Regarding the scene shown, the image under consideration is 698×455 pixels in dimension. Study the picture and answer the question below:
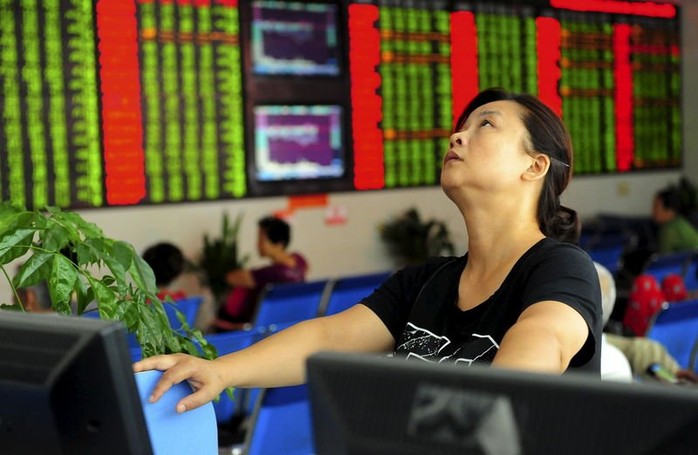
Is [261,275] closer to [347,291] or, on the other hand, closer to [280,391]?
[347,291]

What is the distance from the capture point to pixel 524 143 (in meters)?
1.76

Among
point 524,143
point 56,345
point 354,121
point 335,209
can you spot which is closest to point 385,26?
point 354,121

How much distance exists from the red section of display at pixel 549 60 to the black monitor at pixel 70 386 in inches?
281

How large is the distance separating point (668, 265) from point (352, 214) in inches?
82.0

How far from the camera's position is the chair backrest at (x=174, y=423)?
1434 mm

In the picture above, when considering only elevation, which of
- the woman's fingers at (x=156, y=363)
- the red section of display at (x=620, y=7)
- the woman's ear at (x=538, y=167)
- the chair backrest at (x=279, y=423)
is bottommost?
the chair backrest at (x=279, y=423)

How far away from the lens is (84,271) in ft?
5.64

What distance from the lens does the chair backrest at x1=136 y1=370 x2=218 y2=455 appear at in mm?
1434

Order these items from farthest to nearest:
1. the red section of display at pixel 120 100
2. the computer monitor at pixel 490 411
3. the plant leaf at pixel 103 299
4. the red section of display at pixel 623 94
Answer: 1. the red section of display at pixel 623 94
2. the red section of display at pixel 120 100
3. the plant leaf at pixel 103 299
4. the computer monitor at pixel 490 411

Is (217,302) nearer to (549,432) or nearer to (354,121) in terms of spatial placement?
(354,121)

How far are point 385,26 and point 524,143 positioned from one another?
5.54 metres

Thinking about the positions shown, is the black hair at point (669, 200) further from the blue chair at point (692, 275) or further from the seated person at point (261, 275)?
the seated person at point (261, 275)

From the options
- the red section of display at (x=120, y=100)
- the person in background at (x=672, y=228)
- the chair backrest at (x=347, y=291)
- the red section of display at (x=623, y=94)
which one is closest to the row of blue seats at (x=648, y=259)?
the person in background at (x=672, y=228)

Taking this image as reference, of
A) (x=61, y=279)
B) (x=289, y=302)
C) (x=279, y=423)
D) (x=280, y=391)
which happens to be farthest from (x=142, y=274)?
(x=289, y=302)
